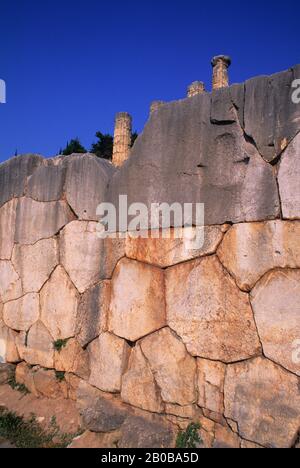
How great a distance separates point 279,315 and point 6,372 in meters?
3.10

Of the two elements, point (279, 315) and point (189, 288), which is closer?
point (279, 315)

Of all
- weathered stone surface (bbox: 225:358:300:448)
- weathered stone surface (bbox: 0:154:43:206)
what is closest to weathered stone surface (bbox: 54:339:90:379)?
weathered stone surface (bbox: 225:358:300:448)

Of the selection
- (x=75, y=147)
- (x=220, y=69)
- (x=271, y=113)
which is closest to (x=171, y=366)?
(x=271, y=113)

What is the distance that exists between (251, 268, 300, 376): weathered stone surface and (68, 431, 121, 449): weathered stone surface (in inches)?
51.2

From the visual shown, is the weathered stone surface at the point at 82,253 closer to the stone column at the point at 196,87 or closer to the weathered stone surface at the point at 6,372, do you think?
the weathered stone surface at the point at 6,372

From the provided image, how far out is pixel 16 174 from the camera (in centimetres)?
413

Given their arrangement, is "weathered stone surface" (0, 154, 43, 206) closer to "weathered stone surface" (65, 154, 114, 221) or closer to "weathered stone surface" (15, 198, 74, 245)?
"weathered stone surface" (15, 198, 74, 245)

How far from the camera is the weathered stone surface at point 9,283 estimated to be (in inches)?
153

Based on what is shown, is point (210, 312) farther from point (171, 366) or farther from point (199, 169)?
point (199, 169)

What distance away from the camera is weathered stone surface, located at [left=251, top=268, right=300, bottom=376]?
2080 millimetres

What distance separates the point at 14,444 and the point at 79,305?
1187mm

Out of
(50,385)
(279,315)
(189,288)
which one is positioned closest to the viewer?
(279,315)
